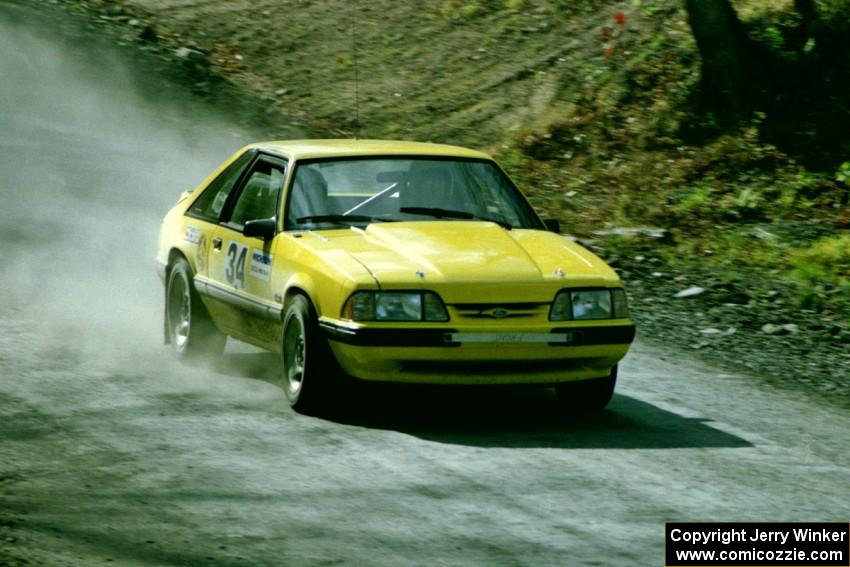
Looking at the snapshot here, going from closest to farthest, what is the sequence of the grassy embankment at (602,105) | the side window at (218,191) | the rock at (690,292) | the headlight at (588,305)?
the headlight at (588,305) → the side window at (218,191) → the rock at (690,292) → the grassy embankment at (602,105)

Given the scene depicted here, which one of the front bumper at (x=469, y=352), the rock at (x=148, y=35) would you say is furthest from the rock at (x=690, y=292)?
the rock at (x=148, y=35)

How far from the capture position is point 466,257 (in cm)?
800

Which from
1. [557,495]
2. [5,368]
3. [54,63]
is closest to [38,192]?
[54,63]

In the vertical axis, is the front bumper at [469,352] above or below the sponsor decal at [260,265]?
below

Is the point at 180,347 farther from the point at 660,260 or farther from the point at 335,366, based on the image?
the point at 660,260

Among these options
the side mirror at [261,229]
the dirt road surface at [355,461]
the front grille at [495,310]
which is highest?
the side mirror at [261,229]

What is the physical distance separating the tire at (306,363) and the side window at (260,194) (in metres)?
0.91

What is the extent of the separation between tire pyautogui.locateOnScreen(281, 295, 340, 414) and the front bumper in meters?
0.09

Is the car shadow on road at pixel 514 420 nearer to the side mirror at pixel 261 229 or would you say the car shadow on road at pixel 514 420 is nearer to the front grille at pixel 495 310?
the front grille at pixel 495 310

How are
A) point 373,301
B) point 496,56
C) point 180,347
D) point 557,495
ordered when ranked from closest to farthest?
point 557,495 < point 373,301 < point 180,347 < point 496,56

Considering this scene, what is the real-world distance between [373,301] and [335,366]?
1.54ft

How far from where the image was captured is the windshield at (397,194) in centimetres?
873

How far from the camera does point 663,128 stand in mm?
18562

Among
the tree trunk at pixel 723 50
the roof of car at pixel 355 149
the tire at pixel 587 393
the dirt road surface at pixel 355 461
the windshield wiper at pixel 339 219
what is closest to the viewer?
the dirt road surface at pixel 355 461
